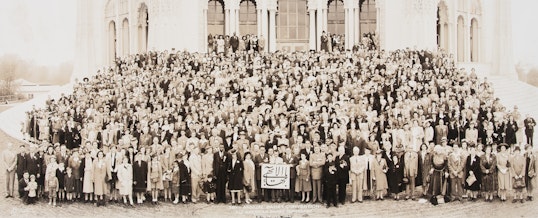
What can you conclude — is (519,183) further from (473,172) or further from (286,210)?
(286,210)

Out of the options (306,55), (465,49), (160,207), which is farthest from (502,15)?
(160,207)

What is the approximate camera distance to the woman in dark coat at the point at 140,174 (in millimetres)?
14414

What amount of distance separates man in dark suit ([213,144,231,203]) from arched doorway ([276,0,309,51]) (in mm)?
16965

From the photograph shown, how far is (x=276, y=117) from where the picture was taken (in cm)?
1725

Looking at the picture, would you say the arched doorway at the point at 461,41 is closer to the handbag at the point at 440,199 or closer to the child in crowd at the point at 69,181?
the handbag at the point at 440,199

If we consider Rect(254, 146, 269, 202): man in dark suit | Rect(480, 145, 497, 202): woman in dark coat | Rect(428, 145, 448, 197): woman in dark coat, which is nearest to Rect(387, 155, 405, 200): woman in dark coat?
Rect(428, 145, 448, 197): woman in dark coat

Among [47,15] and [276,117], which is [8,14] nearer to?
[47,15]

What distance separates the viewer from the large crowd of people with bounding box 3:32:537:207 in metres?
14.4

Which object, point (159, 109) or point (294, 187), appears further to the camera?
point (159, 109)

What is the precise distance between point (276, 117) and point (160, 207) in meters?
4.34

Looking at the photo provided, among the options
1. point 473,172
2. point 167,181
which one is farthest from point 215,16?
point 473,172

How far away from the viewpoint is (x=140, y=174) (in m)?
14.4

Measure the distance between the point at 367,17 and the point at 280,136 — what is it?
659 inches

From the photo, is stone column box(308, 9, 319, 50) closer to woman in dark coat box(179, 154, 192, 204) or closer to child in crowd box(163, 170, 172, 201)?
woman in dark coat box(179, 154, 192, 204)
